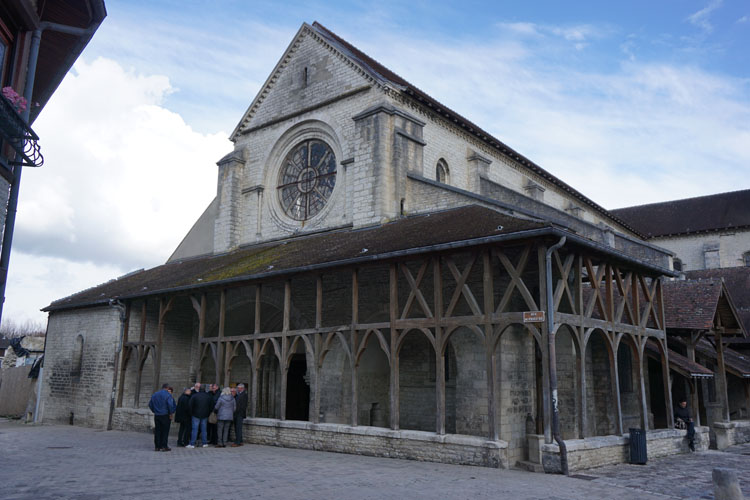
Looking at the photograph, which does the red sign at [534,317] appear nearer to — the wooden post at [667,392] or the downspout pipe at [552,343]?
the downspout pipe at [552,343]

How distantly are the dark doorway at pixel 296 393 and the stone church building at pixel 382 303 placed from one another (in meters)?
0.06

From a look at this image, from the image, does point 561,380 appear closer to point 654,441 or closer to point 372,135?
point 654,441

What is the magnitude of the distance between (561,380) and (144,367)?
1156 centimetres

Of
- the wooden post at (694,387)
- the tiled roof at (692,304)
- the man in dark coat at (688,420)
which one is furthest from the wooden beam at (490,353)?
the tiled roof at (692,304)

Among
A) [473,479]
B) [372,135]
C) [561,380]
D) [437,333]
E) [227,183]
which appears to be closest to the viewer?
[473,479]

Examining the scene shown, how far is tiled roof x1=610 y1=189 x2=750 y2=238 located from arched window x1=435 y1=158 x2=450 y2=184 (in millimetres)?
17925

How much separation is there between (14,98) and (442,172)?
13.4 m

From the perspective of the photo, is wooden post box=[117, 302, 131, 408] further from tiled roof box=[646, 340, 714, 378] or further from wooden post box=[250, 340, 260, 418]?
tiled roof box=[646, 340, 714, 378]

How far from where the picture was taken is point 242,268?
50.9 feet

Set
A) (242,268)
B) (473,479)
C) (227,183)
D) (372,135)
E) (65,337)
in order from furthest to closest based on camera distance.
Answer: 1. (227,183)
2. (65,337)
3. (372,135)
4. (242,268)
5. (473,479)

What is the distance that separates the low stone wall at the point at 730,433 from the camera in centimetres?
1368

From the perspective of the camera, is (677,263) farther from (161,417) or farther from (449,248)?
(161,417)

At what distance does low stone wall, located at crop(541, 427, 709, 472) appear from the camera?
8.85 meters

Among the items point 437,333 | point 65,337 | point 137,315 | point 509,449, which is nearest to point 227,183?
point 137,315
